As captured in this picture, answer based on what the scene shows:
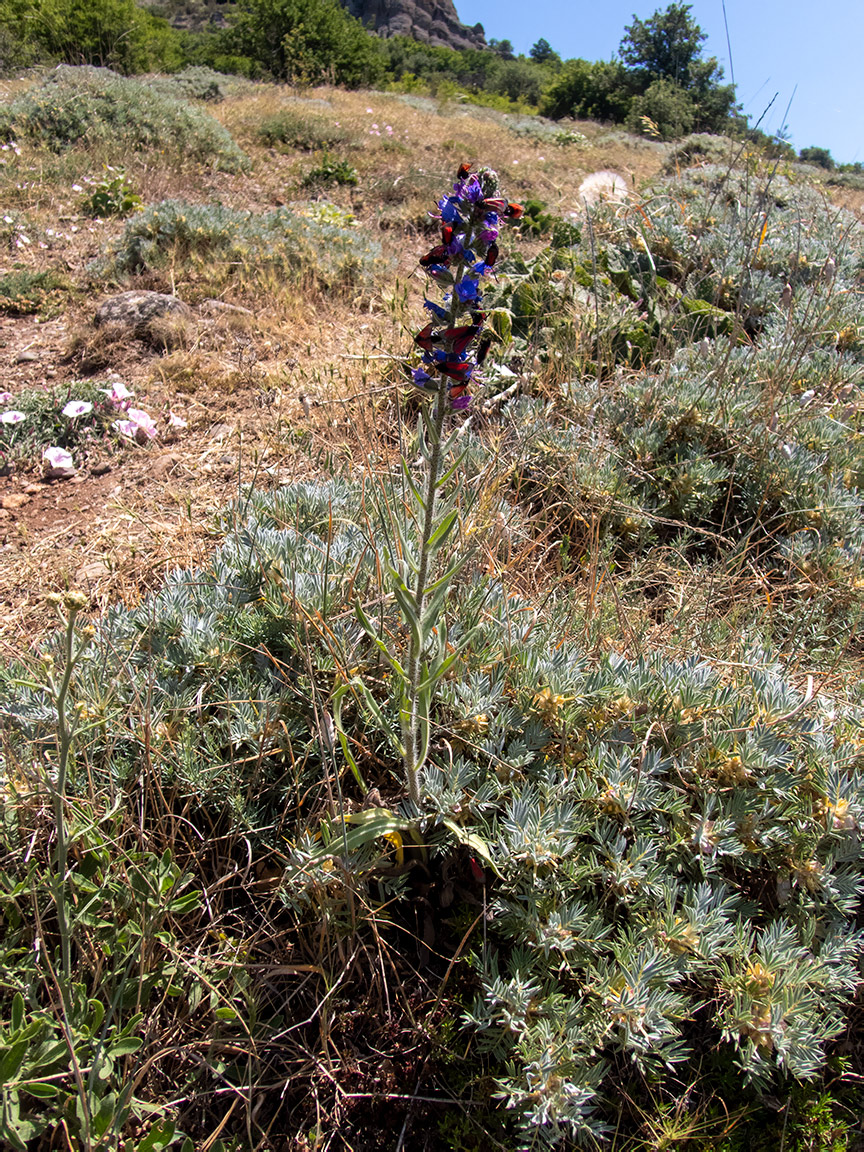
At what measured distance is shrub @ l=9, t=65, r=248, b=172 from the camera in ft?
25.9

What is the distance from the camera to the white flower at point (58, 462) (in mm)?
3291

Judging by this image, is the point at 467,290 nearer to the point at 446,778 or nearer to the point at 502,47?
the point at 446,778

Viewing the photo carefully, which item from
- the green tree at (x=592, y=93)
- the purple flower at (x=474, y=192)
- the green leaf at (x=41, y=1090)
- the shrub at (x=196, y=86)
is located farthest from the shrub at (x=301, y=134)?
the green tree at (x=592, y=93)

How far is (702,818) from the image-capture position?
66.5 inches

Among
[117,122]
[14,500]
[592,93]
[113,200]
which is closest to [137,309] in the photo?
[14,500]

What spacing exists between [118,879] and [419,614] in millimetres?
1010

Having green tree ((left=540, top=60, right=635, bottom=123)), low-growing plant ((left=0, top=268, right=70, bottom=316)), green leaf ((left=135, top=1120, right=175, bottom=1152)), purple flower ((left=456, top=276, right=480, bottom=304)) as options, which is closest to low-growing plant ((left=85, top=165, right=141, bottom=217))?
low-growing plant ((left=0, top=268, right=70, bottom=316))

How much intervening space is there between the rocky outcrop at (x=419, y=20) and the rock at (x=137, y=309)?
86.6 meters

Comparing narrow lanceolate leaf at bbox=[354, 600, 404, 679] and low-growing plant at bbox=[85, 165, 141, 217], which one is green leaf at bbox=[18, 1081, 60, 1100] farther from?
low-growing plant at bbox=[85, 165, 141, 217]

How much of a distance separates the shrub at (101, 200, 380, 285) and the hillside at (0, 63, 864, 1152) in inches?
93.0

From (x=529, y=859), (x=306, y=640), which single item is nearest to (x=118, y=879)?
(x=306, y=640)

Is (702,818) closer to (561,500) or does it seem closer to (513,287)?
(561,500)

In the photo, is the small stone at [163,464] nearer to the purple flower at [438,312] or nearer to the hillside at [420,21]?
the purple flower at [438,312]

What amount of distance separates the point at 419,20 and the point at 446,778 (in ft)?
339
